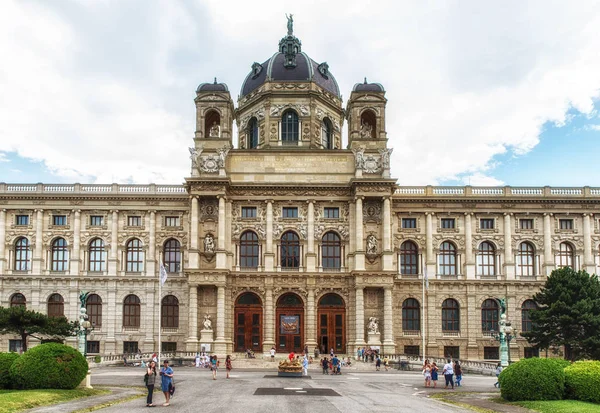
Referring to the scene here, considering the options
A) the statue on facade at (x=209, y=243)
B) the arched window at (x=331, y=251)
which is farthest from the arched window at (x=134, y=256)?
the arched window at (x=331, y=251)

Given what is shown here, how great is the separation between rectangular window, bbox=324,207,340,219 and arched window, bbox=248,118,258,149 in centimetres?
1370

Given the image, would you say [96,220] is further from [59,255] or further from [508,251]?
[508,251]

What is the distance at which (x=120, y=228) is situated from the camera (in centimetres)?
7400

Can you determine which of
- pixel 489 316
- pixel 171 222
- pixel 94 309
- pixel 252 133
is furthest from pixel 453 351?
pixel 94 309

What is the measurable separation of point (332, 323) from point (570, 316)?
73.6ft

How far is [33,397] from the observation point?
1265 inches

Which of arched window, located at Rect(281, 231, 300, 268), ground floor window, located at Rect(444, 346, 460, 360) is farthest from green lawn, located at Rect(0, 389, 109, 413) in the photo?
ground floor window, located at Rect(444, 346, 460, 360)

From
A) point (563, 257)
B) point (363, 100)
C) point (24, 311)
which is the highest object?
point (363, 100)

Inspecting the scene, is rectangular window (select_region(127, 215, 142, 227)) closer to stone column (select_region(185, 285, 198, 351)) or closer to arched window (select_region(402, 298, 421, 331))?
stone column (select_region(185, 285, 198, 351))

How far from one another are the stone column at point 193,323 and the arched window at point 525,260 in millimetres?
33460

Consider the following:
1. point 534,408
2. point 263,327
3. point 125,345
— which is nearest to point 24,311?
point 125,345

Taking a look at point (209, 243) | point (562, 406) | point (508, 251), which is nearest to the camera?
point (562, 406)

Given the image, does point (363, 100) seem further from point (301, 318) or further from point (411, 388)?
point (411, 388)

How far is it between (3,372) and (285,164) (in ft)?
137
